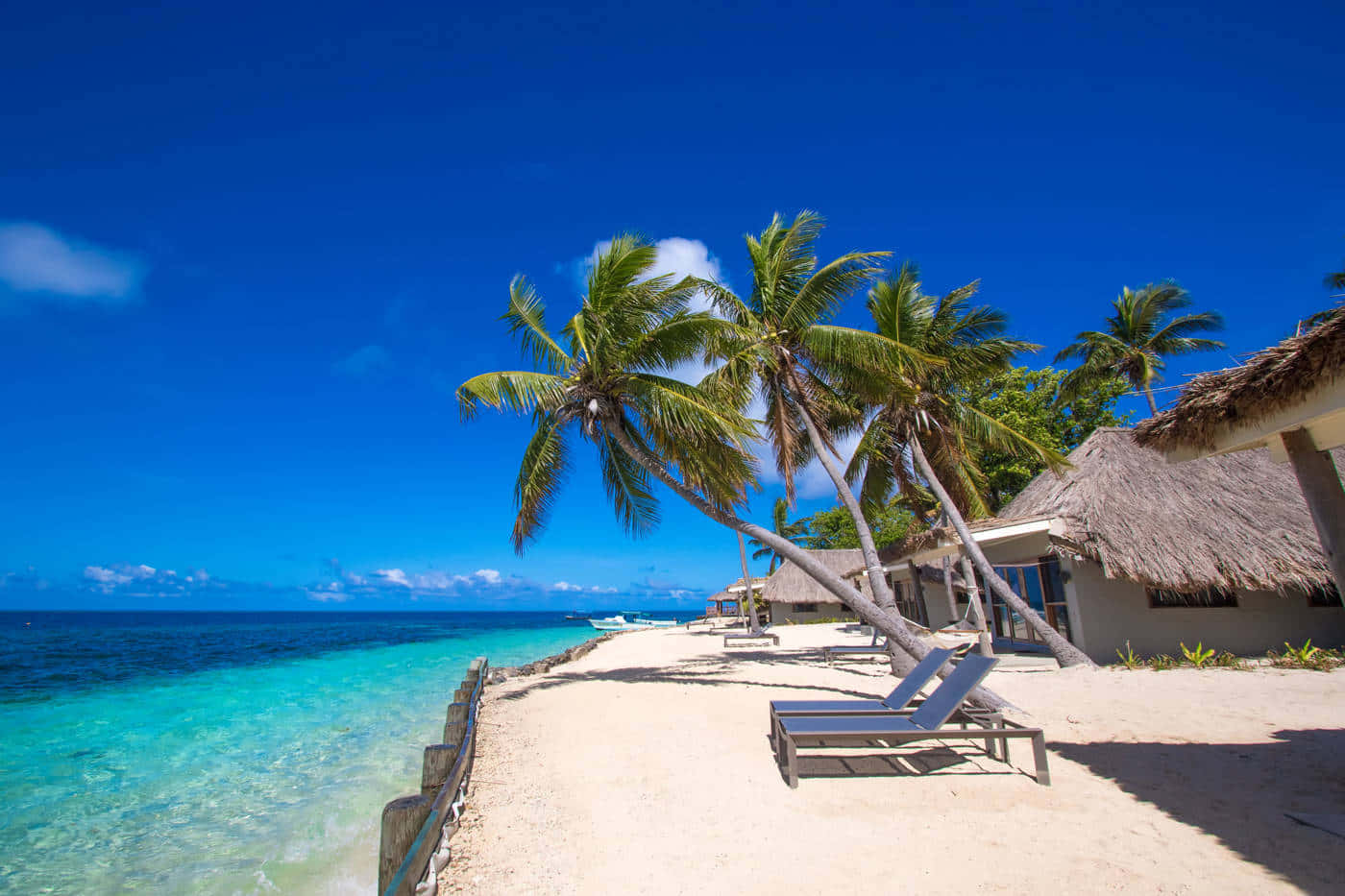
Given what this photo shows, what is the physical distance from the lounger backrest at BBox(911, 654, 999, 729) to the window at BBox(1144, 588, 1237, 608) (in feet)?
23.5

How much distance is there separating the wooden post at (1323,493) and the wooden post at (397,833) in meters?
5.19

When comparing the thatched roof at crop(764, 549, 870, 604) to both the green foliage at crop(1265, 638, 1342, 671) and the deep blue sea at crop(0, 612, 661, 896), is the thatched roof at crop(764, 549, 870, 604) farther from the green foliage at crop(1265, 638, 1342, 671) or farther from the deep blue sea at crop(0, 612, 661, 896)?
the green foliage at crop(1265, 638, 1342, 671)

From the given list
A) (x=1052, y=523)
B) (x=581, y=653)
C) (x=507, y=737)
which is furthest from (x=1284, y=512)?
(x=581, y=653)

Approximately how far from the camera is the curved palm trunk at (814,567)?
7.67m

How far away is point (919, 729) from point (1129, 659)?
22.9 feet

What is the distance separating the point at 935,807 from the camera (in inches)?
161

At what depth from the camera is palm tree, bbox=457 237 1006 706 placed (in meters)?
8.20

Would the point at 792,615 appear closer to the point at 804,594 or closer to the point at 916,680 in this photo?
the point at 804,594

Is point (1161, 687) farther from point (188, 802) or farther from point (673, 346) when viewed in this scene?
point (188, 802)

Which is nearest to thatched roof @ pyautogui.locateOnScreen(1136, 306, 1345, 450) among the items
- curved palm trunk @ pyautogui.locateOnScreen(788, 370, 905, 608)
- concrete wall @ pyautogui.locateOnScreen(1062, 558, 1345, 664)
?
curved palm trunk @ pyautogui.locateOnScreen(788, 370, 905, 608)

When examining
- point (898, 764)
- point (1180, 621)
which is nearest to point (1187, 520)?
point (1180, 621)

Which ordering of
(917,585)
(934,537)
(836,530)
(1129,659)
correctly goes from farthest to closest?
(836,530), (917,585), (934,537), (1129,659)

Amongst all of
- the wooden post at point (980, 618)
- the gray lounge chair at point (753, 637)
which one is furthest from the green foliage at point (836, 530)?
the wooden post at point (980, 618)

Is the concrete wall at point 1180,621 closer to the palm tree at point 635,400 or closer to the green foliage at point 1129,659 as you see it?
the green foliage at point 1129,659
